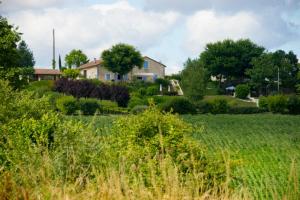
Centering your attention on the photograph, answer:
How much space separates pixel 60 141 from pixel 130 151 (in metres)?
1.64

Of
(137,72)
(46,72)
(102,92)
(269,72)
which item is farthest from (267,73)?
(46,72)

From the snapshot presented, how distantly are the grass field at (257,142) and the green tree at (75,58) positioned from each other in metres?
56.4

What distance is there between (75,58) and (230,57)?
2597cm

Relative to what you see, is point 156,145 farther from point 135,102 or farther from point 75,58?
point 75,58

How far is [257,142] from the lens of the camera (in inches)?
945

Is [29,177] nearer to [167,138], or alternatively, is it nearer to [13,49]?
[167,138]

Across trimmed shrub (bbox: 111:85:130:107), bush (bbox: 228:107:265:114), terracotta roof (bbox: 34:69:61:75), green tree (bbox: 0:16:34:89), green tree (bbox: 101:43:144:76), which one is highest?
green tree (bbox: 101:43:144:76)

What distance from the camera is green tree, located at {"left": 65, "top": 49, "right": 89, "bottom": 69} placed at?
289ft

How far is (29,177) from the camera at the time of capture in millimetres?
6836

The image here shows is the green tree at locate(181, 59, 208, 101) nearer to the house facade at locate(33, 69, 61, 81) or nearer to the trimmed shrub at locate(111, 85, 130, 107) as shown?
the trimmed shrub at locate(111, 85, 130, 107)

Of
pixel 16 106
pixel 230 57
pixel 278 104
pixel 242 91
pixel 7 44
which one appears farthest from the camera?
pixel 230 57

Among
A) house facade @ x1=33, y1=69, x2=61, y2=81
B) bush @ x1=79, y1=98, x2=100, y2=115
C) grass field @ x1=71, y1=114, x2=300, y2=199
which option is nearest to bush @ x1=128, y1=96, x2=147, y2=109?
bush @ x1=79, y1=98, x2=100, y2=115

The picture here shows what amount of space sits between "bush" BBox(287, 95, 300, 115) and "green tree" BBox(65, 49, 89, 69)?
50572 millimetres

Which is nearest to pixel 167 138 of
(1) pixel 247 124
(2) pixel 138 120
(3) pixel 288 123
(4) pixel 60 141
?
(2) pixel 138 120
